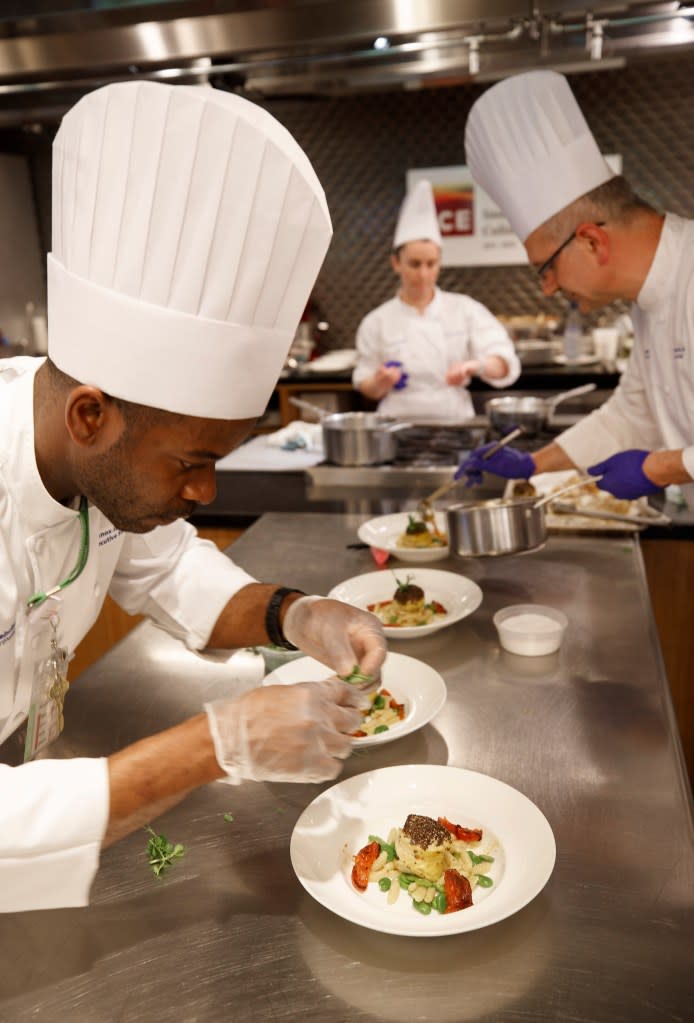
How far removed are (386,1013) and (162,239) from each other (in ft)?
2.97

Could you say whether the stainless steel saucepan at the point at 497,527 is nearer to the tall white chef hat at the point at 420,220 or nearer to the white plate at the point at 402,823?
the white plate at the point at 402,823

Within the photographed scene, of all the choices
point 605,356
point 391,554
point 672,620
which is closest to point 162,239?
point 391,554

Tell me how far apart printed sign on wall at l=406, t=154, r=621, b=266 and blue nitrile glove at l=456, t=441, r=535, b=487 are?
3554 mm

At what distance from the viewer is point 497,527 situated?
2055 millimetres

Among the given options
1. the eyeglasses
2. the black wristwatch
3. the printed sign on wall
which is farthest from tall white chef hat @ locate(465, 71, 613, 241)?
the printed sign on wall

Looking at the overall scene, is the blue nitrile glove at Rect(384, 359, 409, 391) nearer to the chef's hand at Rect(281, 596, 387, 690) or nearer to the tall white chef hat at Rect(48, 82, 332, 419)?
the chef's hand at Rect(281, 596, 387, 690)

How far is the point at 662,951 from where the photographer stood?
3.20ft

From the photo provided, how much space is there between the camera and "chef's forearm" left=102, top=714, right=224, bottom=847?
0.97 meters

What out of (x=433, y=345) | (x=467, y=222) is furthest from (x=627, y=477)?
(x=467, y=222)

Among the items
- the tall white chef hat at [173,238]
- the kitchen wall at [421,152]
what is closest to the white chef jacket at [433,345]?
the kitchen wall at [421,152]

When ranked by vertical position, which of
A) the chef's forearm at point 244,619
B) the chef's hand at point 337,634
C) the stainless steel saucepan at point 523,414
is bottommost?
the stainless steel saucepan at point 523,414

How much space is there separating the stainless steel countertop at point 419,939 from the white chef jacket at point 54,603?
0.11 metres

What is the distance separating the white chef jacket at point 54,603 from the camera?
3.10ft

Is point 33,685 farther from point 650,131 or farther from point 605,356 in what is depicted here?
point 650,131
